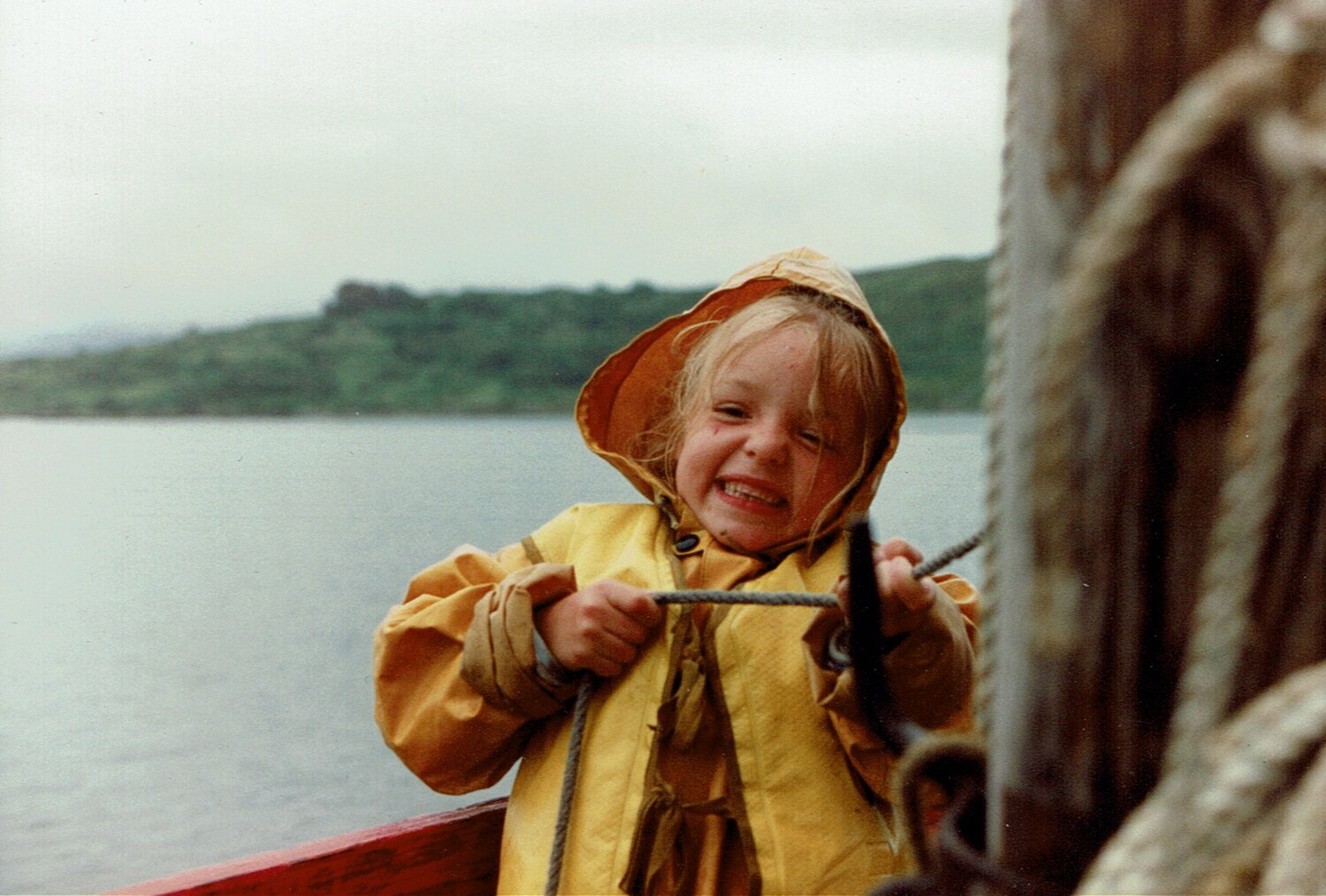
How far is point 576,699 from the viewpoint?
1.61 m

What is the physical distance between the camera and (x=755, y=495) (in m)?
1.71

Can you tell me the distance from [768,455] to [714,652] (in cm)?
28

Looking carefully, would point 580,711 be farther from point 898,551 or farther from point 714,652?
point 898,551

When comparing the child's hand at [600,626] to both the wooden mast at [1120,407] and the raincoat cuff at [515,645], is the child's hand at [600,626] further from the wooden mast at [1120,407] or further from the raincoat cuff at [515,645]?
the wooden mast at [1120,407]

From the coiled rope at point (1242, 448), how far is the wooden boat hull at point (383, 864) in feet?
4.49

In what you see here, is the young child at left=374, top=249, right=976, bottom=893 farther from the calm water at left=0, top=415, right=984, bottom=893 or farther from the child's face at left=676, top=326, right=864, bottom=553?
the calm water at left=0, top=415, right=984, bottom=893

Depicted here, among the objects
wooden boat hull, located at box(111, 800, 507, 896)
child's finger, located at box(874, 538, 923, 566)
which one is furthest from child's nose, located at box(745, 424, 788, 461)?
wooden boat hull, located at box(111, 800, 507, 896)

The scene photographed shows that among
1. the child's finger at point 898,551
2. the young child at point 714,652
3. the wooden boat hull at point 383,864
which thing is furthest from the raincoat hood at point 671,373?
the wooden boat hull at point 383,864

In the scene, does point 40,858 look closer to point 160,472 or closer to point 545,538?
point 160,472

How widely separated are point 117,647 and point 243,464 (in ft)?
12.0

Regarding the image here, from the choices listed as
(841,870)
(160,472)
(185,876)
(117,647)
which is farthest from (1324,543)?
(117,647)

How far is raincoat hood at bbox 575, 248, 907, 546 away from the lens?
1812 millimetres

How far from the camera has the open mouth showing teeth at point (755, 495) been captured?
5.62 feet

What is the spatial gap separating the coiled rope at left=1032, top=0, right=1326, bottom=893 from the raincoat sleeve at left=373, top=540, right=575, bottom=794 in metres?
1.09
